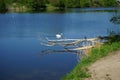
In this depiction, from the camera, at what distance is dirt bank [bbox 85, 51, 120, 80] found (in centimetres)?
1517

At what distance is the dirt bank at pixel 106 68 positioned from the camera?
597 inches

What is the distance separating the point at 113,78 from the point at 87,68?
2699 mm

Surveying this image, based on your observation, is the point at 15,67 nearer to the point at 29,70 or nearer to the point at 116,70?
the point at 29,70

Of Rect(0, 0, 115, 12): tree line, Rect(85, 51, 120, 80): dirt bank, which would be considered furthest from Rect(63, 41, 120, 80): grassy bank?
Rect(0, 0, 115, 12): tree line

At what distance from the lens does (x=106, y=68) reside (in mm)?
16703

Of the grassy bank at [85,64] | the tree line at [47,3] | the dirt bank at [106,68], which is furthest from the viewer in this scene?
the tree line at [47,3]

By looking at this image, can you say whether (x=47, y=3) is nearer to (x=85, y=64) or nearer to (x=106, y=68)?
(x=85, y=64)

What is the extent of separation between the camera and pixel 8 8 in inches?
5561

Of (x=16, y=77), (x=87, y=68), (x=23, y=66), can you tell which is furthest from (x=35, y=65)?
(x=87, y=68)

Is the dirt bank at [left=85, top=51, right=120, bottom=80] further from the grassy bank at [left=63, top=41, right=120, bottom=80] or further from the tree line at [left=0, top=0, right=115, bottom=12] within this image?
the tree line at [left=0, top=0, right=115, bottom=12]

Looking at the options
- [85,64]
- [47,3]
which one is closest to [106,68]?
[85,64]

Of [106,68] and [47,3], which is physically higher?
[106,68]

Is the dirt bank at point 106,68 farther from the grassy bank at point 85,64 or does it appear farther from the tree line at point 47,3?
the tree line at point 47,3

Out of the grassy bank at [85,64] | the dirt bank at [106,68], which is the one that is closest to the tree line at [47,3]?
the grassy bank at [85,64]
